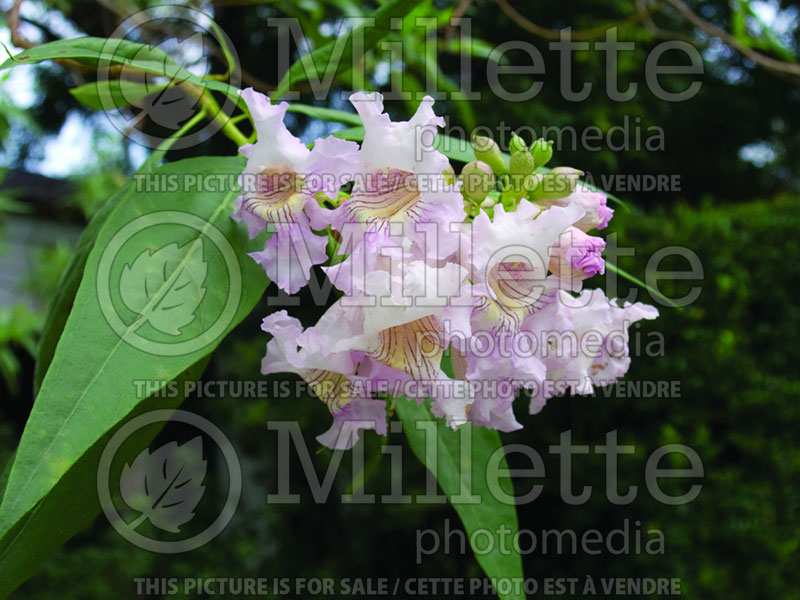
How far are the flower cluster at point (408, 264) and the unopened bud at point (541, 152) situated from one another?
0.04 m

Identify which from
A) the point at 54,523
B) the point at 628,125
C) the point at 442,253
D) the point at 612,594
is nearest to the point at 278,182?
the point at 442,253

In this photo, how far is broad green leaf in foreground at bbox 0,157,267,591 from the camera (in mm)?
438

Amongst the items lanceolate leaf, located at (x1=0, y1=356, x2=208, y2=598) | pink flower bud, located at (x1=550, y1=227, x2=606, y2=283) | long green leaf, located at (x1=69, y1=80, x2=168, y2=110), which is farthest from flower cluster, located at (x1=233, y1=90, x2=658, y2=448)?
long green leaf, located at (x1=69, y1=80, x2=168, y2=110)

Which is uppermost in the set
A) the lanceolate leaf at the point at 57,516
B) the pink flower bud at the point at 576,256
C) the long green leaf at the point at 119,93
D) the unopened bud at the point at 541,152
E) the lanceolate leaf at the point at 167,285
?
the long green leaf at the point at 119,93

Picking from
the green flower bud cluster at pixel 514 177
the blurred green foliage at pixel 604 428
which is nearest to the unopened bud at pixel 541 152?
the green flower bud cluster at pixel 514 177

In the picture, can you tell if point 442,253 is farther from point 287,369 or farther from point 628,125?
point 628,125

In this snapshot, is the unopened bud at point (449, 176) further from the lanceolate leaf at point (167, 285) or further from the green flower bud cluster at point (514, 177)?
the lanceolate leaf at point (167, 285)

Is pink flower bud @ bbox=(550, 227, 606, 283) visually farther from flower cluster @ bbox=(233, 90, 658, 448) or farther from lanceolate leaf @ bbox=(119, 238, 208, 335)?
lanceolate leaf @ bbox=(119, 238, 208, 335)

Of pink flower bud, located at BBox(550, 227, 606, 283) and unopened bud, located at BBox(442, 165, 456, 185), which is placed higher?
unopened bud, located at BBox(442, 165, 456, 185)

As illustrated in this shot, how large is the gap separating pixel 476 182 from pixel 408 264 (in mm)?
132

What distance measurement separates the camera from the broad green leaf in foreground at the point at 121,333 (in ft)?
1.44

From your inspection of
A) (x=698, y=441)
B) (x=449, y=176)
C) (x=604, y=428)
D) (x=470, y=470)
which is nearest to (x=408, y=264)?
(x=449, y=176)

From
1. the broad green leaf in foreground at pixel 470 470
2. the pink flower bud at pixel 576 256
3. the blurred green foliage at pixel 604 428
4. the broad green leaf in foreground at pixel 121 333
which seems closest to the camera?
the broad green leaf in foreground at pixel 121 333

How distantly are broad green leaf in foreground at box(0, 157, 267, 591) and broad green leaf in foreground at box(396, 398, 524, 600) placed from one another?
0.78 feet
